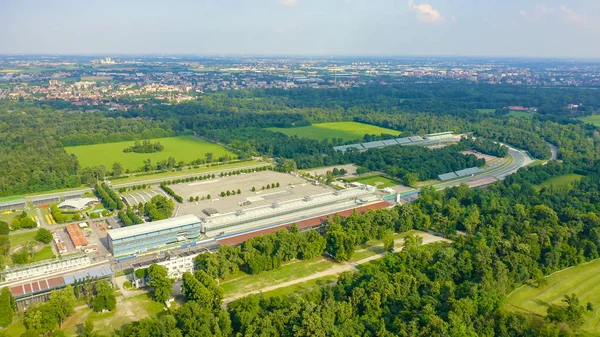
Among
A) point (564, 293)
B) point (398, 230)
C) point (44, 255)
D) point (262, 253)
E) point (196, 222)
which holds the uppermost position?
point (196, 222)

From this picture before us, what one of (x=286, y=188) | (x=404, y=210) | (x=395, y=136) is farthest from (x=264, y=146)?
(x=404, y=210)

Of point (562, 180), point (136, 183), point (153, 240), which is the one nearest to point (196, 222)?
point (153, 240)

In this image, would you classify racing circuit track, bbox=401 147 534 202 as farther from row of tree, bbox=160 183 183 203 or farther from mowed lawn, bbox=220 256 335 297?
row of tree, bbox=160 183 183 203

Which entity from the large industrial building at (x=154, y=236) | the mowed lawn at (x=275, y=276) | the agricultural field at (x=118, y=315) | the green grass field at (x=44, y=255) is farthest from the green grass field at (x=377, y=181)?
the green grass field at (x=44, y=255)

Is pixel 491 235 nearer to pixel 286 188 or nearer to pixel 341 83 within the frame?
pixel 286 188

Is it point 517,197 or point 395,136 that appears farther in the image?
point 395,136

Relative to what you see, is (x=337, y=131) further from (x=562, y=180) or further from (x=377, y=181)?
(x=562, y=180)

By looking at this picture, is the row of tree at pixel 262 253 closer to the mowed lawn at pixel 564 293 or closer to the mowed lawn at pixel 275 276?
the mowed lawn at pixel 275 276
